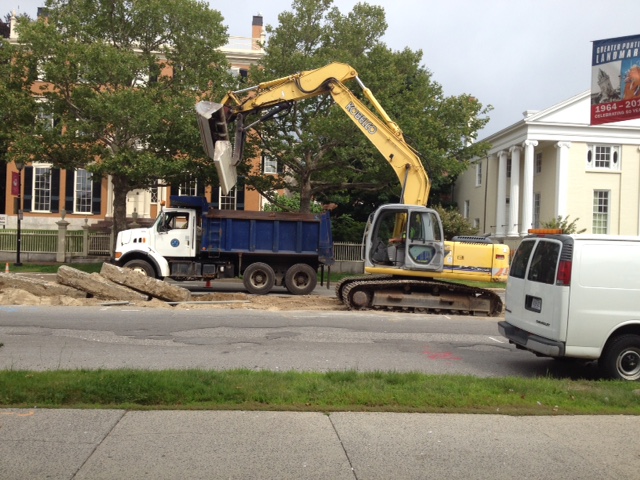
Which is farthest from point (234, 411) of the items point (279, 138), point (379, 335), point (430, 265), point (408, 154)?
point (279, 138)

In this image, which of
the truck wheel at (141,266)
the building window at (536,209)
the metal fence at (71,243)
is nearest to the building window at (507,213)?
the building window at (536,209)

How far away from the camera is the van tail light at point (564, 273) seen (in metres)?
8.56

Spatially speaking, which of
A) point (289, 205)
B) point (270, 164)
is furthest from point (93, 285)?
point (289, 205)

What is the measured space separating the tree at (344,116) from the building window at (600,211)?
1444cm

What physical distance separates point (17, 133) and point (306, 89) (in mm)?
12495

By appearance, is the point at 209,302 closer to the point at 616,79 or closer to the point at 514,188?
the point at 616,79

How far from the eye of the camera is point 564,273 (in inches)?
338

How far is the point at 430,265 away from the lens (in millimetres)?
15672

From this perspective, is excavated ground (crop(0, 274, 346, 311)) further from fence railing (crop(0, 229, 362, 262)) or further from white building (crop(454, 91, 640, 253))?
white building (crop(454, 91, 640, 253))

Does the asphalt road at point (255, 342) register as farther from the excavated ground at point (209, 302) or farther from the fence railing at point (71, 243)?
the fence railing at point (71, 243)

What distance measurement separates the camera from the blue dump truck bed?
808 inches

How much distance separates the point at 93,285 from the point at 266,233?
6483 millimetres

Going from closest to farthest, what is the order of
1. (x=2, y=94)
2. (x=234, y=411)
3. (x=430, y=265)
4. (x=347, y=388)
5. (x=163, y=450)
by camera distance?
(x=163, y=450)
(x=234, y=411)
(x=347, y=388)
(x=430, y=265)
(x=2, y=94)

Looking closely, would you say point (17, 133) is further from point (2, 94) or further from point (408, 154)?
point (408, 154)
